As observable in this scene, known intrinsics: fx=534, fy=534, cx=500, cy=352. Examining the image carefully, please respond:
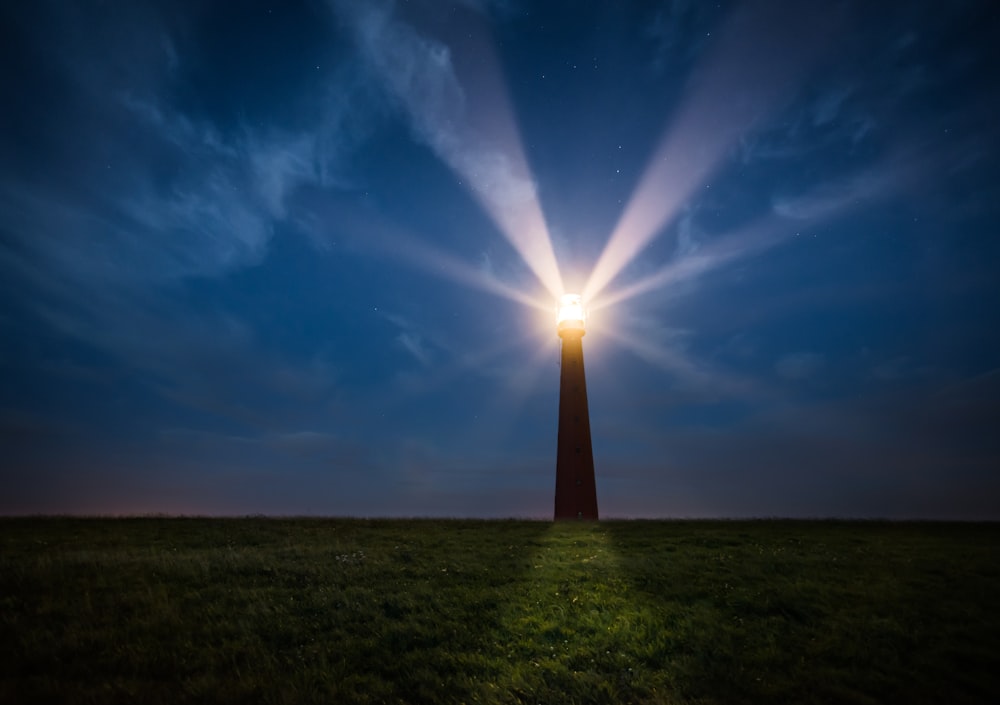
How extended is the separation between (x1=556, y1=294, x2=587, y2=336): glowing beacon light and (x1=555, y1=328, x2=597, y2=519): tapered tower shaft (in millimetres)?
1195

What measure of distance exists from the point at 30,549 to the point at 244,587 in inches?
454

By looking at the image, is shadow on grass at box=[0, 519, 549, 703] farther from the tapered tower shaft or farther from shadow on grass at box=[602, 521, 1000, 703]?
the tapered tower shaft

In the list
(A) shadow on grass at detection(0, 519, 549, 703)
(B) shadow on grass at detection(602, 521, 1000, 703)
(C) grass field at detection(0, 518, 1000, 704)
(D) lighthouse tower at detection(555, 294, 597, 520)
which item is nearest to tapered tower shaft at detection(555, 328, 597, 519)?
(D) lighthouse tower at detection(555, 294, 597, 520)

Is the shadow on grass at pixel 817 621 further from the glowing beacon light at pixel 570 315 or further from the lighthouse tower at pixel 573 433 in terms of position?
the glowing beacon light at pixel 570 315

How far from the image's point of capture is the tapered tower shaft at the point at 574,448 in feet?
111

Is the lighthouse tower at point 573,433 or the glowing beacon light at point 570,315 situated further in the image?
the glowing beacon light at point 570,315

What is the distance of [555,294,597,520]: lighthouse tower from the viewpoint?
33.8 metres

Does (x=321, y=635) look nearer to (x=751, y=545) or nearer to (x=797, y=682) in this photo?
(x=797, y=682)

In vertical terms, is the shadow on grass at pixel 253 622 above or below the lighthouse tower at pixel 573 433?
below

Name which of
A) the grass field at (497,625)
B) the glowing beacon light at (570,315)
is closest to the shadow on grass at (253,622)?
the grass field at (497,625)

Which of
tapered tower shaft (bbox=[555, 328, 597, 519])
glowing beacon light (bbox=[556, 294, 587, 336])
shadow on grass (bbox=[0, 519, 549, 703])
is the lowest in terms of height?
shadow on grass (bbox=[0, 519, 549, 703])

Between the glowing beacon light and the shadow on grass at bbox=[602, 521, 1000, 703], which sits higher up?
the glowing beacon light

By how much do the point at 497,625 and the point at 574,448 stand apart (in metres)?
23.0

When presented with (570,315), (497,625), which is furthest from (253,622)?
(570,315)
